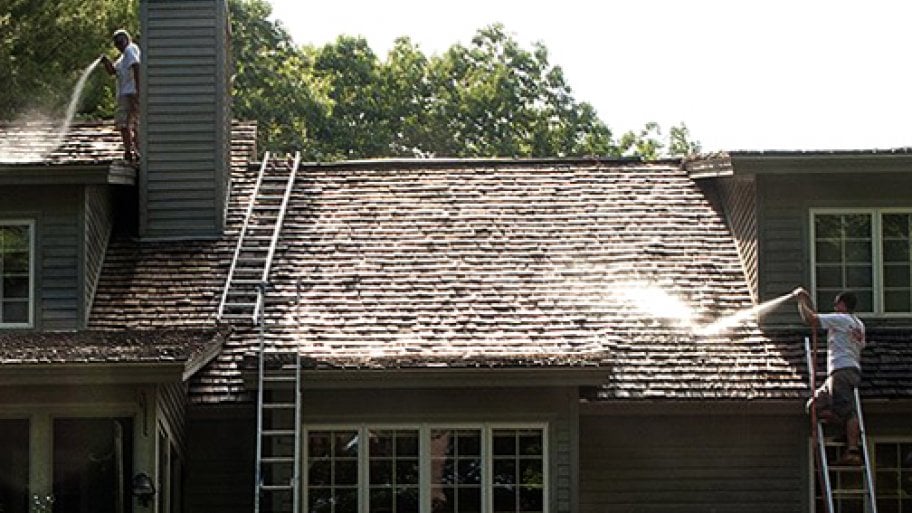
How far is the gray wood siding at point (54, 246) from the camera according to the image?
2419cm

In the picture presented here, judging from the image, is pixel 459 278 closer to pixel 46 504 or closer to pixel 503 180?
pixel 503 180

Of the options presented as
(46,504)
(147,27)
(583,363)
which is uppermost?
(147,27)

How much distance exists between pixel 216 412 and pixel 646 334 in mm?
4870

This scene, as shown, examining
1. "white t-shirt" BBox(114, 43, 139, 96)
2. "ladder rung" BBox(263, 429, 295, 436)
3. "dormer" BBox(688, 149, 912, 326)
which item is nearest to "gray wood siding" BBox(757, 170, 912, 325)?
"dormer" BBox(688, 149, 912, 326)

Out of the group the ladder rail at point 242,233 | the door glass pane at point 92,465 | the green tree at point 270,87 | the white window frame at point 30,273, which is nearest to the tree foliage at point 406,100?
the green tree at point 270,87

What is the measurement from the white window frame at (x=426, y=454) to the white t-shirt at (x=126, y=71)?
6578 mm

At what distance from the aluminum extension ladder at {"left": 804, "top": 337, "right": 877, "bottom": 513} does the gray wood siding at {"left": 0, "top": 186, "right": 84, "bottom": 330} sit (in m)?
8.34

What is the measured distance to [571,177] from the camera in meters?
27.3

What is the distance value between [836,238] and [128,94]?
29.6ft

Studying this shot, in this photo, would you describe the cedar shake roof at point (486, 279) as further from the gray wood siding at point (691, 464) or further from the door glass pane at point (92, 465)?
the door glass pane at point (92, 465)

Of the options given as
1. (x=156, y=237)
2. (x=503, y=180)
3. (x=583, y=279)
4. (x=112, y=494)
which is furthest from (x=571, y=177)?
(x=112, y=494)

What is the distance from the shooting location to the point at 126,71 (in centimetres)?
2691

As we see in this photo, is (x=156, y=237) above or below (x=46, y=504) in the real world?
above

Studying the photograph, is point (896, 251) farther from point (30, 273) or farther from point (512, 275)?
point (30, 273)
